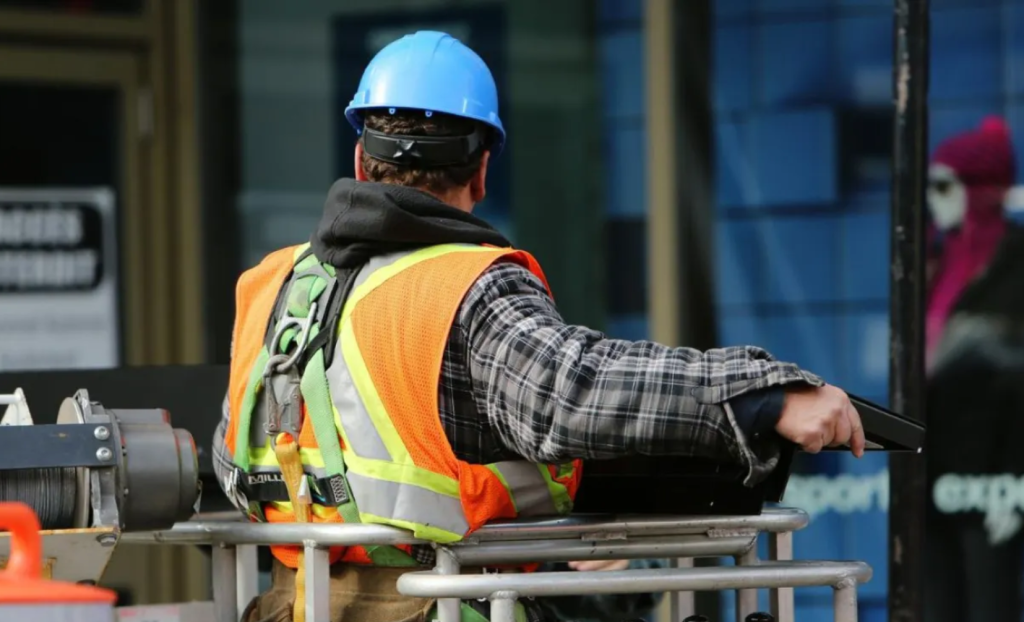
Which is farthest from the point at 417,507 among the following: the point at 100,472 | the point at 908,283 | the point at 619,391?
the point at 908,283

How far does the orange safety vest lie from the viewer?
2.98 meters

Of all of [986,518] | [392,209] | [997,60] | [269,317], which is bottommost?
[986,518]

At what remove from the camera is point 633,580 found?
2.84 metres

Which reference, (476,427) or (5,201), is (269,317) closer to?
(476,427)

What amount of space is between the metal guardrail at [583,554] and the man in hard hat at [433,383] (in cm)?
7

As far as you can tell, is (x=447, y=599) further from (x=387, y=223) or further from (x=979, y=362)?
(x=979, y=362)

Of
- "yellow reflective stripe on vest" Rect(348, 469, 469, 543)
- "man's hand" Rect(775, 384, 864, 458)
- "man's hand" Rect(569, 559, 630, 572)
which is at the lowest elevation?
"man's hand" Rect(569, 559, 630, 572)

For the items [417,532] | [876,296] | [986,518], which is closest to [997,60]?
[876,296]

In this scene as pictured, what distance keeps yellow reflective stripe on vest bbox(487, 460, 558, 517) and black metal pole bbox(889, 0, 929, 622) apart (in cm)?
89

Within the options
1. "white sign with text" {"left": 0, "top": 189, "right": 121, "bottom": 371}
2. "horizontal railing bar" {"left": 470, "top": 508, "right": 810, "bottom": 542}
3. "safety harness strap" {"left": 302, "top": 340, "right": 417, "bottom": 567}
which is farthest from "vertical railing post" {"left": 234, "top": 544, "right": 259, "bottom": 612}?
"white sign with text" {"left": 0, "top": 189, "right": 121, "bottom": 371}

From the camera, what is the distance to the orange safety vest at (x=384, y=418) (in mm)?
2979

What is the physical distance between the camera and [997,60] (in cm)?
607

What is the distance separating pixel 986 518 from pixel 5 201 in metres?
4.14

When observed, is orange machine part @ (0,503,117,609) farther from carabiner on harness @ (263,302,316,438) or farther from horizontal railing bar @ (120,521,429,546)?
carabiner on harness @ (263,302,316,438)
